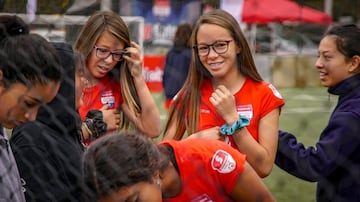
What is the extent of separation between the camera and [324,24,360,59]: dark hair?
78.0 inches

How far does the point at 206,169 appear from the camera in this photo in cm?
165

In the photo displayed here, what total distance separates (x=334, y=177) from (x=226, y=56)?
0.46 metres

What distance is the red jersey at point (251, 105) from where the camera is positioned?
1.98 m

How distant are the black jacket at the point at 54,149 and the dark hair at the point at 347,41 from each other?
762mm

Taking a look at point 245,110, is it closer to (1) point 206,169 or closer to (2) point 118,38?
(1) point 206,169

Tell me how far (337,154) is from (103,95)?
82 cm

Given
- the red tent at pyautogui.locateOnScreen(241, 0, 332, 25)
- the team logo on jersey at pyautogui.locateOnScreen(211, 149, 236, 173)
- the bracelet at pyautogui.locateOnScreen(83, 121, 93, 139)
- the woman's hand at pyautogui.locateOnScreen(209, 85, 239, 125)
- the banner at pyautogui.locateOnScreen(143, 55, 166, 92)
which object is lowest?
the banner at pyautogui.locateOnScreen(143, 55, 166, 92)

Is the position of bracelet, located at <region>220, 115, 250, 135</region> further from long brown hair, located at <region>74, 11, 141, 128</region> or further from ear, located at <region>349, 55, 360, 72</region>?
long brown hair, located at <region>74, 11, 141, 128</region>

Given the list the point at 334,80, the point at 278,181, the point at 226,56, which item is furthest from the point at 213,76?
the point at 278,181

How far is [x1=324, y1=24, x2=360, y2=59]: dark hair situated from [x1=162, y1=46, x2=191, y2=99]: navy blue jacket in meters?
3.18

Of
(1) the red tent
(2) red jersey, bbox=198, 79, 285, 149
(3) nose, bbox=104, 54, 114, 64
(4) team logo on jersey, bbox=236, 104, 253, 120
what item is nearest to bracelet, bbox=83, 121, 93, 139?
(3) nose, bbox=104, 54, 114, 64

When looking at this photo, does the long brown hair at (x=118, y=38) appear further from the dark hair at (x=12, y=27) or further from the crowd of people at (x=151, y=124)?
the dark hair at (x=12, y=27)

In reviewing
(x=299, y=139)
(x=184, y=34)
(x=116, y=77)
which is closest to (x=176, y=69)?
(x=184, y=34)

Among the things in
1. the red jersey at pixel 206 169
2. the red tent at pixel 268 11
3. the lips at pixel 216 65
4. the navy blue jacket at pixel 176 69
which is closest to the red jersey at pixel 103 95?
the lips at pixel 216 65
